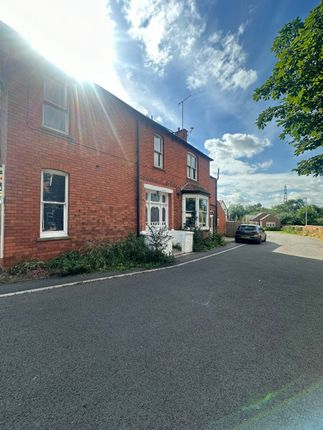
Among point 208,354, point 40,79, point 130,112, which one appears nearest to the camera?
point 208,354

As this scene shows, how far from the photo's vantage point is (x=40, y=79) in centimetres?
711

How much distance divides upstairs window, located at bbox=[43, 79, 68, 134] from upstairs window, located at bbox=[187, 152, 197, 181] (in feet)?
31.7

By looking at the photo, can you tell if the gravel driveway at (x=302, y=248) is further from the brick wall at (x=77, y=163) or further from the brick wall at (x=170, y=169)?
the brick wall at (x=77, y=163)

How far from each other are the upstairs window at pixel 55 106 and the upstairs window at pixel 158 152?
563 centimetres

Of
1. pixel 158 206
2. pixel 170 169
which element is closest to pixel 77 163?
pixel 158 206

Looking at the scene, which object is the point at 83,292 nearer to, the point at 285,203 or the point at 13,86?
the point at 13,86

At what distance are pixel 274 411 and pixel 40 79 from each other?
373 inches

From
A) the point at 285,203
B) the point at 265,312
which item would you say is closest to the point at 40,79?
the point at 265,312

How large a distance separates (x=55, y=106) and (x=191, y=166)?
34.5 feet

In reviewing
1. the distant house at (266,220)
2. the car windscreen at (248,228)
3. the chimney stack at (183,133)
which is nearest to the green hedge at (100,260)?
the chimney stack at (183,133)

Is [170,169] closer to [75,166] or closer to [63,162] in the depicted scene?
[75,166]

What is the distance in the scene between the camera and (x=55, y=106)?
7.60 meters

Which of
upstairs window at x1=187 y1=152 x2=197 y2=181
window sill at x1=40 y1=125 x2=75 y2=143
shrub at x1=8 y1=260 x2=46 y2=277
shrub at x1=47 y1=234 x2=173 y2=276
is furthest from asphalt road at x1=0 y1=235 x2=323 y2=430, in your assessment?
upstairs window at x1=187 y1=152 x2=197 y2=181

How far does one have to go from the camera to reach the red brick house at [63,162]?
249 inches
